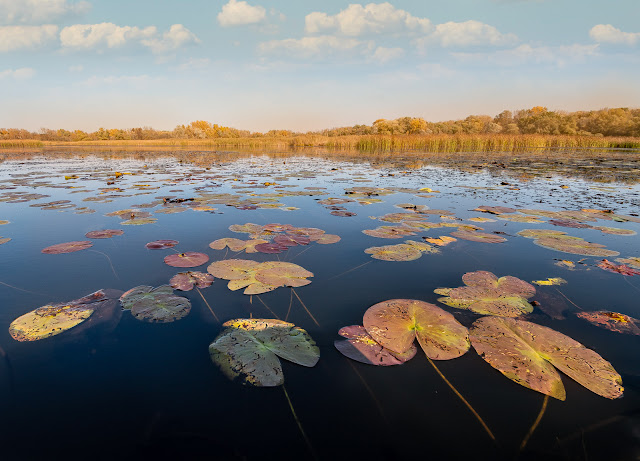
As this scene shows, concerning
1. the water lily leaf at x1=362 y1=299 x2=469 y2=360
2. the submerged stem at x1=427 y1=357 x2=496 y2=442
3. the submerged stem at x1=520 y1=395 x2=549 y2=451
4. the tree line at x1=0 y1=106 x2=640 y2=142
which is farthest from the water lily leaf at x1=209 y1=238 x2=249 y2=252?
the tree line at x1=0 y1=106 x2=640 y2=142

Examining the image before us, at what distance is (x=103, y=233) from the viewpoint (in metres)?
3.35

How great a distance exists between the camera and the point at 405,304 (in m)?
1.90

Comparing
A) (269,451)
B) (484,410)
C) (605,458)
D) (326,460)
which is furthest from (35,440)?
(605,458)

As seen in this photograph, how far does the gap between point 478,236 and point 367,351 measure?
99.0 inches

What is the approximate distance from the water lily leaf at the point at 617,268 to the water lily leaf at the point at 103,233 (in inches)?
198

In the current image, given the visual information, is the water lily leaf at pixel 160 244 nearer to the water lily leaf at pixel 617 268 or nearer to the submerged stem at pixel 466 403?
the submerged stem at pixel 466 403

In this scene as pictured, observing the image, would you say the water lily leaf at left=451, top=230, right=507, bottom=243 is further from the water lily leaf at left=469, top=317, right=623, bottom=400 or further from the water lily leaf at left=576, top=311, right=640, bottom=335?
the water lily leaf at left=469, top=317, right=623, bottom=400

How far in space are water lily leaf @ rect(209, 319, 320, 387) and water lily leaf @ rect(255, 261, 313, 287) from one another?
52cm

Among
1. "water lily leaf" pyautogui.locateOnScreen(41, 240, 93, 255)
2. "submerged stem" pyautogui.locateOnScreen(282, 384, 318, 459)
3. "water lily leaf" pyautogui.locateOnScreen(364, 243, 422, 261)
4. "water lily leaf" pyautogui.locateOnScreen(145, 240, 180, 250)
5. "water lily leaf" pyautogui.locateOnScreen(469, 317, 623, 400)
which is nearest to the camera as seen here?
"submerged stem" pyautogui.locateOnScreen(282, 384, 318, 459)

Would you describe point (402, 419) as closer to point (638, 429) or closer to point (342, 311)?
point (342, 311)

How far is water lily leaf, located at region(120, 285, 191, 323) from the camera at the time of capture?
1.81m

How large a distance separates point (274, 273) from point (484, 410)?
5.34 ft

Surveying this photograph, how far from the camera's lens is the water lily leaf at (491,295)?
189cm

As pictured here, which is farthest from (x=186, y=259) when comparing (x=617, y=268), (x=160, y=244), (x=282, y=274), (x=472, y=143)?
(x=472, y=143)
